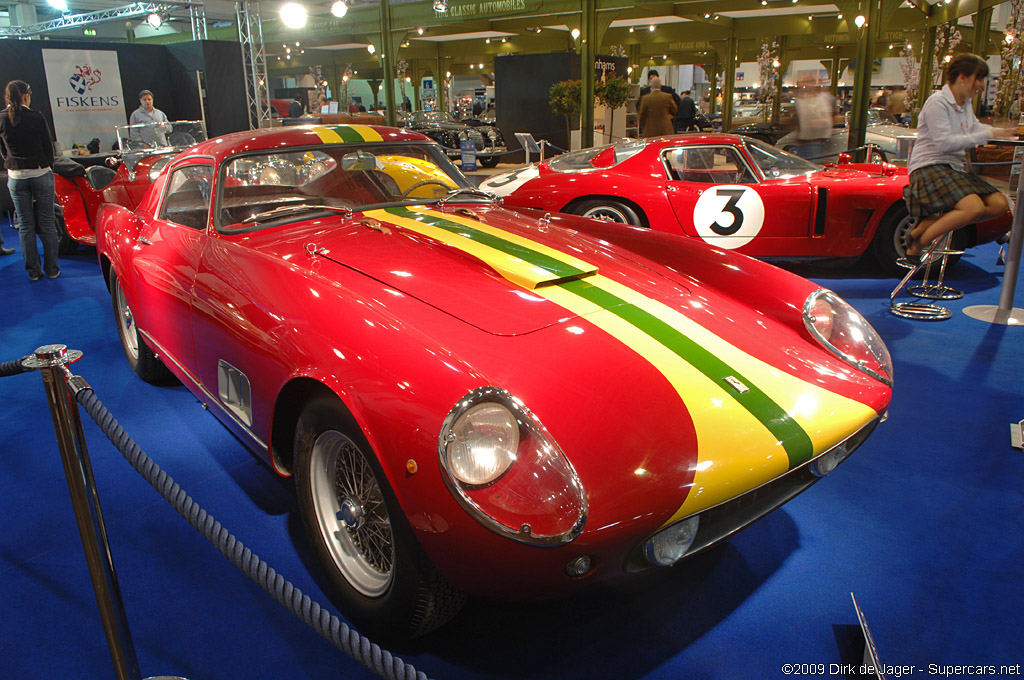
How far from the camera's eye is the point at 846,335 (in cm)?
226

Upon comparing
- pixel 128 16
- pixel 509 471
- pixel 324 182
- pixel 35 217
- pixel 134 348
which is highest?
pixel 128 16

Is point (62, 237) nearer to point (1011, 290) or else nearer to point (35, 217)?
point (35, 217)

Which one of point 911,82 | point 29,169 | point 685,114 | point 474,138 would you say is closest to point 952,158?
point 29,169

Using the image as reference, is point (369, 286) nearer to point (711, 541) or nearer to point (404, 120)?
point (711, 541)

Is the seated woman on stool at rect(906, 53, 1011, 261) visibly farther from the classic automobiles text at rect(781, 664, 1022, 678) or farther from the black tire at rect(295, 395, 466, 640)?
the black tire at rect(295, 395, 466, 640)

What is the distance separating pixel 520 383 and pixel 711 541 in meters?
0.58

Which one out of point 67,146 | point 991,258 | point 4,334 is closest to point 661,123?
point 991,258

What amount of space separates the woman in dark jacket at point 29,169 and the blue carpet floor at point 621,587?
11.4 ft

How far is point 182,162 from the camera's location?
3182mm

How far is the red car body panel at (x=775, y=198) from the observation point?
17.6 feet

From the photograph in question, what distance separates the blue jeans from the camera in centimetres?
575

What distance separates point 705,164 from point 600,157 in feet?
2.95

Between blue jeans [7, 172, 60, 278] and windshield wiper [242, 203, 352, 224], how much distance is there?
4.29 m

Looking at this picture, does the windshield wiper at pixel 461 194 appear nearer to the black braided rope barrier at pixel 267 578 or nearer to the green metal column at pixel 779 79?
the black braided rope barrier at pixel 267 578
